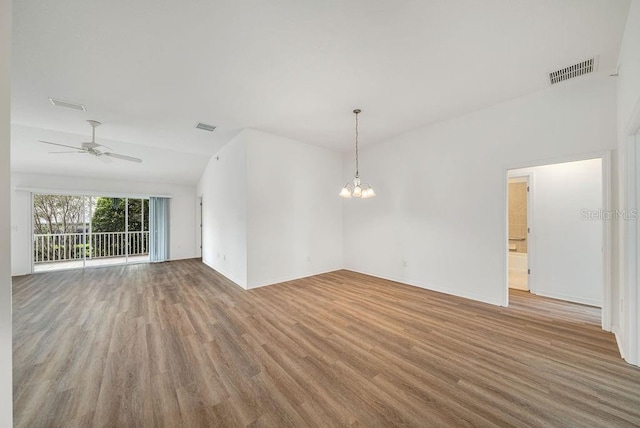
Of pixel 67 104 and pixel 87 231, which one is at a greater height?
pixel 67 104

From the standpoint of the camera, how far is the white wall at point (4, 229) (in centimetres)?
114

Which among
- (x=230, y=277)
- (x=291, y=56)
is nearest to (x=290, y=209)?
(x=230, y=277)

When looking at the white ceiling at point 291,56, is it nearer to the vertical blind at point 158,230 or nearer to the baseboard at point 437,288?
the baseboard at point 437,288

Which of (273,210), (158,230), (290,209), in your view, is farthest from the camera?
(158,230)

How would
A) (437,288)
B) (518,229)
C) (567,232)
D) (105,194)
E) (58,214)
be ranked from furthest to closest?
(58,214) → (105,194) → (518,229) → (437,288) → (567,232)

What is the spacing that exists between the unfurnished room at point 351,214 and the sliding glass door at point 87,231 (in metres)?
1.04

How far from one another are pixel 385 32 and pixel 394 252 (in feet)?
12.5

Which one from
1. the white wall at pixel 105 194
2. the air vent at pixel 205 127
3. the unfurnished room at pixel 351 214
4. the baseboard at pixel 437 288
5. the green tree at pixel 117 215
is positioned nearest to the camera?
the unfurnished room at pixel 351 214

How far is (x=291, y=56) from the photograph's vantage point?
2.41 metres

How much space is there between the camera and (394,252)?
4852mm

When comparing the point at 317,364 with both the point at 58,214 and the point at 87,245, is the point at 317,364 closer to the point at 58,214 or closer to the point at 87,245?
the point at 87,245

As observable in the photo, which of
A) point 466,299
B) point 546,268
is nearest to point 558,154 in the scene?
point 546,268

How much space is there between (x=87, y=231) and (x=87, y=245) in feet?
1.40

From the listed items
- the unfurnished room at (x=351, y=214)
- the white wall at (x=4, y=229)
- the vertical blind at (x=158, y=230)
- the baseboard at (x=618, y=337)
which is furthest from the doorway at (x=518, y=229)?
the vertical blind at (x=158, y=230)
